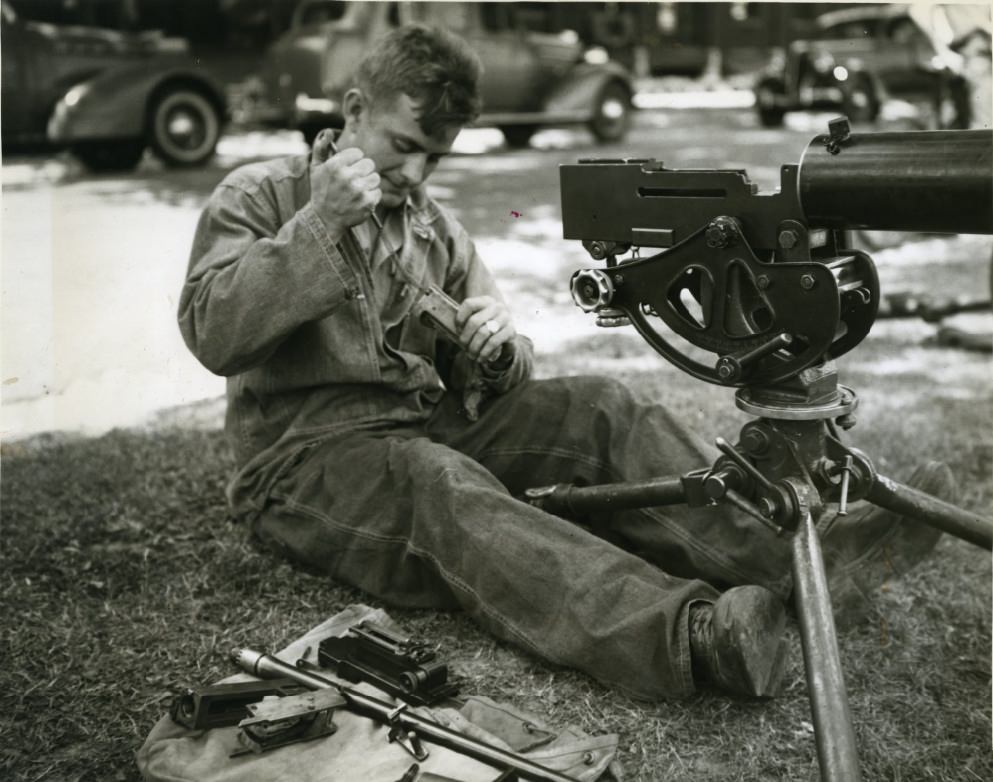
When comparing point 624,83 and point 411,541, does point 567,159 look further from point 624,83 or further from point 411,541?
point 411,541

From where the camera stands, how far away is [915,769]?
2219 mm

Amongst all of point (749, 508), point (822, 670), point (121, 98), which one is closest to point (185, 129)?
point (121, 98)

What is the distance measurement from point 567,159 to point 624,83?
8.62 ft

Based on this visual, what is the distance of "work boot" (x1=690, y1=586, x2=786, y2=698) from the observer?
7.36ft

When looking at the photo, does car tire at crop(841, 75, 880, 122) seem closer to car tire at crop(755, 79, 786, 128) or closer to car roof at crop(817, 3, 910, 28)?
car tire at crop(755, 79, 786, 128)

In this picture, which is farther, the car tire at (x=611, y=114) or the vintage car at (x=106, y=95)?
the car tire at (x=611, y=114)

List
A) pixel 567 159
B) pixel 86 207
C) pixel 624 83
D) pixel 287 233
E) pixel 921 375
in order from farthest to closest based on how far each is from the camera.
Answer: pixel 624 83
pixel 567 159
pixel 86 207
pixel 921 375
pixel 287 233

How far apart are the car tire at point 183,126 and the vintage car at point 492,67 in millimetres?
976

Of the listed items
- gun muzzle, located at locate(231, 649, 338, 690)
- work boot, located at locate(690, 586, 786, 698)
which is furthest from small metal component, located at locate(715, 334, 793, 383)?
gun muzzle, located at locate(231, 649, 338, 690)

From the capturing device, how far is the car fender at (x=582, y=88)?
12656 millimetres

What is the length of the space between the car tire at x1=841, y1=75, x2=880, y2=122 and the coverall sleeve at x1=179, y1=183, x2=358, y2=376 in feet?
36.7

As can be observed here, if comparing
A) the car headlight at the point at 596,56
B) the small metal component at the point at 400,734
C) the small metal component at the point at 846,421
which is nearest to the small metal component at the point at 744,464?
the small metal component at the point at 846,421

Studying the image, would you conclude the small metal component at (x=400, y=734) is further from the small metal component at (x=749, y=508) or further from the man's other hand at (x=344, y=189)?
the man's other hand at (x=344, y=189)

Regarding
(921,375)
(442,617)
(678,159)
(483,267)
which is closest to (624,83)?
(678,159)
